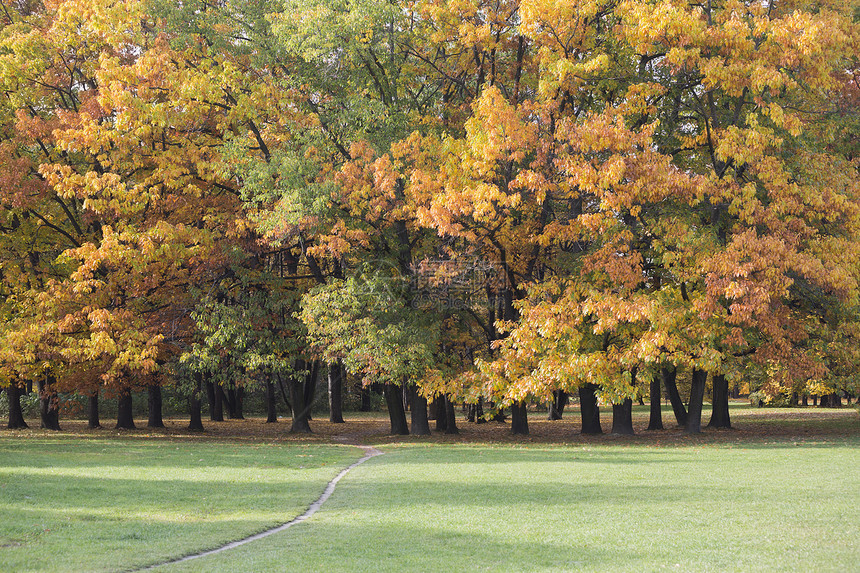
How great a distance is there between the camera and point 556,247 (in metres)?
30.8

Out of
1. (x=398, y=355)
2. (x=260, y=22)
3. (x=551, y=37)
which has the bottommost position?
(x=398, y=355)

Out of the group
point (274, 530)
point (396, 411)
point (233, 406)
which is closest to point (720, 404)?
point (396, 411)

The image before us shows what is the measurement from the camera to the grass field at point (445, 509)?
8.66 metres

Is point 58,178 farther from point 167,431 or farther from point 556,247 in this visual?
point 556,247

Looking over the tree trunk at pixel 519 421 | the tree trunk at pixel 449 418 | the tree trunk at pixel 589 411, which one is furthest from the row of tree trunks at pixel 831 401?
the tree trunk at pixel 449 418

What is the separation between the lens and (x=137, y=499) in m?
13.0

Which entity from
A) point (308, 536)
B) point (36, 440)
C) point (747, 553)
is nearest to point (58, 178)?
point (36, 440)

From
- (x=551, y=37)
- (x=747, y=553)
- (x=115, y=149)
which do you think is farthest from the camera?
(x=115, y=149)

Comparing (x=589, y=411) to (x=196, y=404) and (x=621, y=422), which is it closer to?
(x=621, y=422)

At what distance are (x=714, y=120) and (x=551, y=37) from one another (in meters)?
5.90

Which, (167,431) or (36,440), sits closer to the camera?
(36,440)

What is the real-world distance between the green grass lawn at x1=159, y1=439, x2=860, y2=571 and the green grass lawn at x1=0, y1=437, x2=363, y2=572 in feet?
2.59

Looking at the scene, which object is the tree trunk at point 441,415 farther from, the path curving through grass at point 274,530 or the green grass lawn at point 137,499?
the path curving through grass at point 274,530

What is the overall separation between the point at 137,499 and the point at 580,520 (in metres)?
7.03
